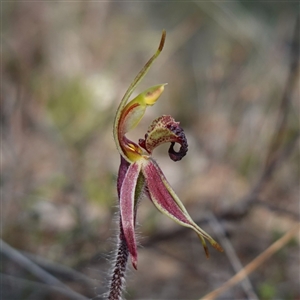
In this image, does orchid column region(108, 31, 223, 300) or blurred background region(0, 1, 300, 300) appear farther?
blurred background region(0, 1, 300, 300)

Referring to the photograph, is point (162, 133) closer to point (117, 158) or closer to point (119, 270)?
point (119, 270)

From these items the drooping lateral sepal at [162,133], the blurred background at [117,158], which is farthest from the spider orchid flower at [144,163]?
the blurred background at [117,158]

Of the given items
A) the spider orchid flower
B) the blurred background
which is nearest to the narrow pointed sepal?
the spider orchid flower

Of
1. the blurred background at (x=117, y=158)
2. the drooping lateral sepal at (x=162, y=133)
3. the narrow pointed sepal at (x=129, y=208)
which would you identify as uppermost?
the blurred background at (x=117, y=158)

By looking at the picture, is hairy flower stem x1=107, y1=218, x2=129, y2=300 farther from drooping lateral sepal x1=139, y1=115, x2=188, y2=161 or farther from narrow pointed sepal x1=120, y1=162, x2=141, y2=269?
drooping lateral sepal x1=139, y1=115, x2=188, y2=161

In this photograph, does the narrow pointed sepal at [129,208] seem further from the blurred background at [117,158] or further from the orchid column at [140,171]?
the blurred background at [117,158]

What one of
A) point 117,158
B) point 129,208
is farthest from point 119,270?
point 117,158
